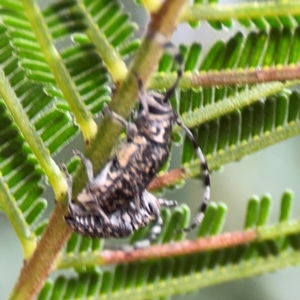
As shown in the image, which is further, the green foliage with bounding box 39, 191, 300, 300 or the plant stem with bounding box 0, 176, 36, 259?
the green foliage with bounding box 39, 191, 300, 300

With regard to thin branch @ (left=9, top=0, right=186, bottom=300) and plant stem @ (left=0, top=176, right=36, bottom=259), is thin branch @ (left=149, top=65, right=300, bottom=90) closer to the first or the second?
thin branch @ (left=9, top=0, right=186, bottom=300)

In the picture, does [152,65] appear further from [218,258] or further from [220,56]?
[218,258]

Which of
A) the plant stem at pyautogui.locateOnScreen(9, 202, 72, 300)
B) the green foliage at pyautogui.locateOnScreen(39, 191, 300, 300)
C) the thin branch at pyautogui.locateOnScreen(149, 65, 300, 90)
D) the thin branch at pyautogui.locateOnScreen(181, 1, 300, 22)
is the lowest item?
the green foliage at pyautogui.locateOnScreen(39, 191, 300, 300)

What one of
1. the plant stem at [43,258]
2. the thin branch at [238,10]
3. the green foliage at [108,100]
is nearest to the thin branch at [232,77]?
the green foliage at [108,100]

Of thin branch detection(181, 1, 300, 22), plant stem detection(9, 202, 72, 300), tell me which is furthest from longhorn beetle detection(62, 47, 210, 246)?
thin branch detection(181, 1, 300, 22)

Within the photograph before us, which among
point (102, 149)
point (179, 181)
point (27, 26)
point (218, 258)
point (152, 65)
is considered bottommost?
point (218, 258)

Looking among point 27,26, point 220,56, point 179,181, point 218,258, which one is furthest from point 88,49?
point 218,258

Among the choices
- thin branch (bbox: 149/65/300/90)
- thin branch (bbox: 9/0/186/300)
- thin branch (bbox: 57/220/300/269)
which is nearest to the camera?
thin branch (bbox: 9/0/186/300)

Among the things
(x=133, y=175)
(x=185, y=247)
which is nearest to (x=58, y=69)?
(x=133, y=175)
